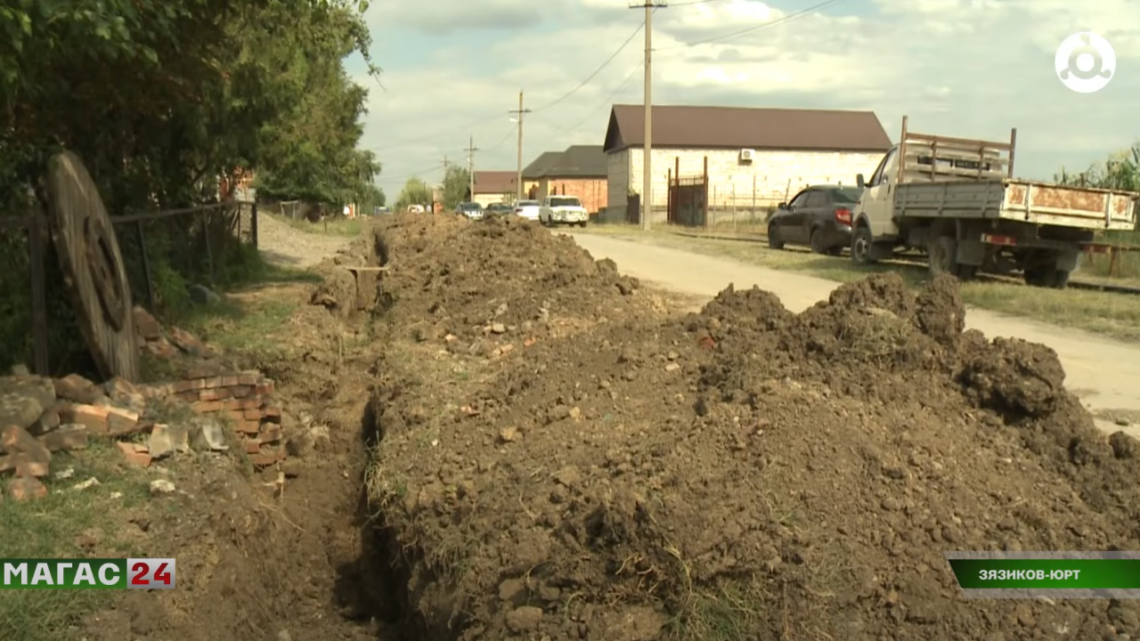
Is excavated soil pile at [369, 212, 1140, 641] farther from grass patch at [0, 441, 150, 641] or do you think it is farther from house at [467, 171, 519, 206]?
house at [467, 171, 519, 206]

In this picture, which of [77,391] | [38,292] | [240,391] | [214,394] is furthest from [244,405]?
[38,292]

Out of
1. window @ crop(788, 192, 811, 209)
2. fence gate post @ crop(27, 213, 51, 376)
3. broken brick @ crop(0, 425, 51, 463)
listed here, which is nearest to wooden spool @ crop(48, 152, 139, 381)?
fence gate post @ crop(27, 213, 51, 376)

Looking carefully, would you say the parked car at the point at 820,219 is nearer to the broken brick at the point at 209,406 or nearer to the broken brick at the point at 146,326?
the broken brick at the point at 146,326

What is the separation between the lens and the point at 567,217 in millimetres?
43000

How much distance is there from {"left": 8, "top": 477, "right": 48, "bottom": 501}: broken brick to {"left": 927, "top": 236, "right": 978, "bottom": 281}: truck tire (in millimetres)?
13142

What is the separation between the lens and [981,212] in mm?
14023

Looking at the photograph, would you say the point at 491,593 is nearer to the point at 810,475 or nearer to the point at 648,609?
the point at 648,609

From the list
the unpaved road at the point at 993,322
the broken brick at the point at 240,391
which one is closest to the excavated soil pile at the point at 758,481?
the broken brick at the point at 240,391

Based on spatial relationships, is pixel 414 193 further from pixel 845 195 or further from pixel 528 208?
pixel 845 195

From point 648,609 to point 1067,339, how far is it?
8.30 metres

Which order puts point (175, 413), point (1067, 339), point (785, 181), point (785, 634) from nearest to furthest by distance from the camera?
1. point (785, 634)
2. point (175, 413)
3. point (1067, 339)
4. point (785, 181)

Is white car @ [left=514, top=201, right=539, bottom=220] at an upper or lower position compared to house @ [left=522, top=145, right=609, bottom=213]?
lower

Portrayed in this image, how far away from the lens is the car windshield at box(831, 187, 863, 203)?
21405 mm

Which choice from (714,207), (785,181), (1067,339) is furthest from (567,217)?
(1067,339)
